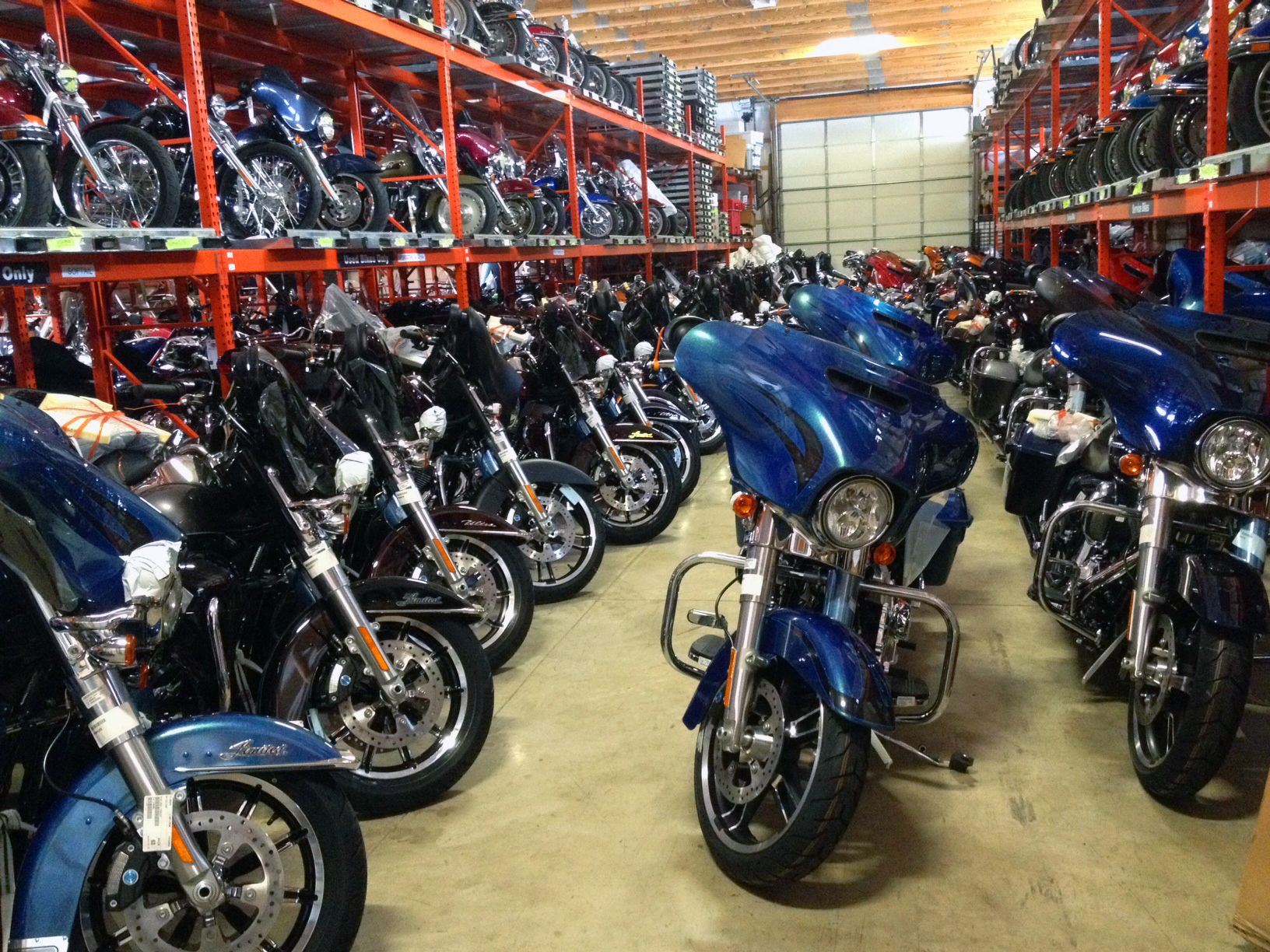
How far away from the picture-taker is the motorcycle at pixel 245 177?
502cm

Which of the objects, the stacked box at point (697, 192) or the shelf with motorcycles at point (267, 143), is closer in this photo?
the shelf with motorcycles at point (267, 143)

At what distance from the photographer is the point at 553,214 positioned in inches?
344

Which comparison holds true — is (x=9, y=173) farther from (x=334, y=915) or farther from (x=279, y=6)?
(x=334, y=915)

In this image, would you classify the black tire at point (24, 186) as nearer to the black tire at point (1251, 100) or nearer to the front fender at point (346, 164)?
the front fender at point (346, 164)

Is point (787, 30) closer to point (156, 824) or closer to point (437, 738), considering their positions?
point (437, 738)

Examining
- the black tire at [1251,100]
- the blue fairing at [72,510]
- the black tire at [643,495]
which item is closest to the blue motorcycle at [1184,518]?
the black tire at [1251,100]

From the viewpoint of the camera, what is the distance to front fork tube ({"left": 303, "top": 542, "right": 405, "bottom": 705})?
235cm

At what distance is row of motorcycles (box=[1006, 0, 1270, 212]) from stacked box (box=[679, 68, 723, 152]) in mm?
5811

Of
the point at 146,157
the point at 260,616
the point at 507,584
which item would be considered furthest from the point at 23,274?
the point at 507,584

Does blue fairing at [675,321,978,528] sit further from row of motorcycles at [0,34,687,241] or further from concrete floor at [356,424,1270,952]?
row of motorcycles at [0,34,687,241]

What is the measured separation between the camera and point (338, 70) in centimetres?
704

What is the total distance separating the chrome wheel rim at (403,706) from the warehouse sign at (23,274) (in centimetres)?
194

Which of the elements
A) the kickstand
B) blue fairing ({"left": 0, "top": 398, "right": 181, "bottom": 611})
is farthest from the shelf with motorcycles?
the kickstand

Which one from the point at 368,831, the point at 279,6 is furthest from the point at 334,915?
the point at 279,6
